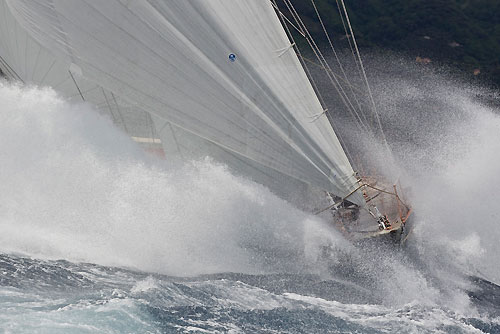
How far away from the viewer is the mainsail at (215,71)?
13.8 m

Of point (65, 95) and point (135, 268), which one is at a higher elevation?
point (65, 95)

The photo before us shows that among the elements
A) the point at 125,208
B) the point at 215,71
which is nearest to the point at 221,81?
the point at 215,71

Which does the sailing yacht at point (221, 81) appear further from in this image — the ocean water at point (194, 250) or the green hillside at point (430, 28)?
the green hillside at point (430, 28)

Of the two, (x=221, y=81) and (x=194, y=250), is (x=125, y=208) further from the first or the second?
(x=221, y=81)

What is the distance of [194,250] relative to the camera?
15.6 metres

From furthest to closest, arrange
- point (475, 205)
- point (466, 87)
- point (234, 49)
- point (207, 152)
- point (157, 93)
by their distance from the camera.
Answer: point (466, 87)
point (475, 205)
point (207, 152)
point (157, 93)
point (234, 49)

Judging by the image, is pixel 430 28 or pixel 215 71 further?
pixel 430 28

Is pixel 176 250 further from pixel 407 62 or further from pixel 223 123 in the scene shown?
pixel 407 62

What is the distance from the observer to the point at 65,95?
1742cm

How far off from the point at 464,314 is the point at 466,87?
32.4 ft

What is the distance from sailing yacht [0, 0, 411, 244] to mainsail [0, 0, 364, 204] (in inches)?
0.9

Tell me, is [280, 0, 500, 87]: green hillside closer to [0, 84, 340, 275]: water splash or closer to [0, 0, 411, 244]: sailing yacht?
[0, 0, 411, 244]: sailing yacht

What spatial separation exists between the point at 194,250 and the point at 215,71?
4.53 metres

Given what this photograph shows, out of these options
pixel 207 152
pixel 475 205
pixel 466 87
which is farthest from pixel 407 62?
pixel 207 152
